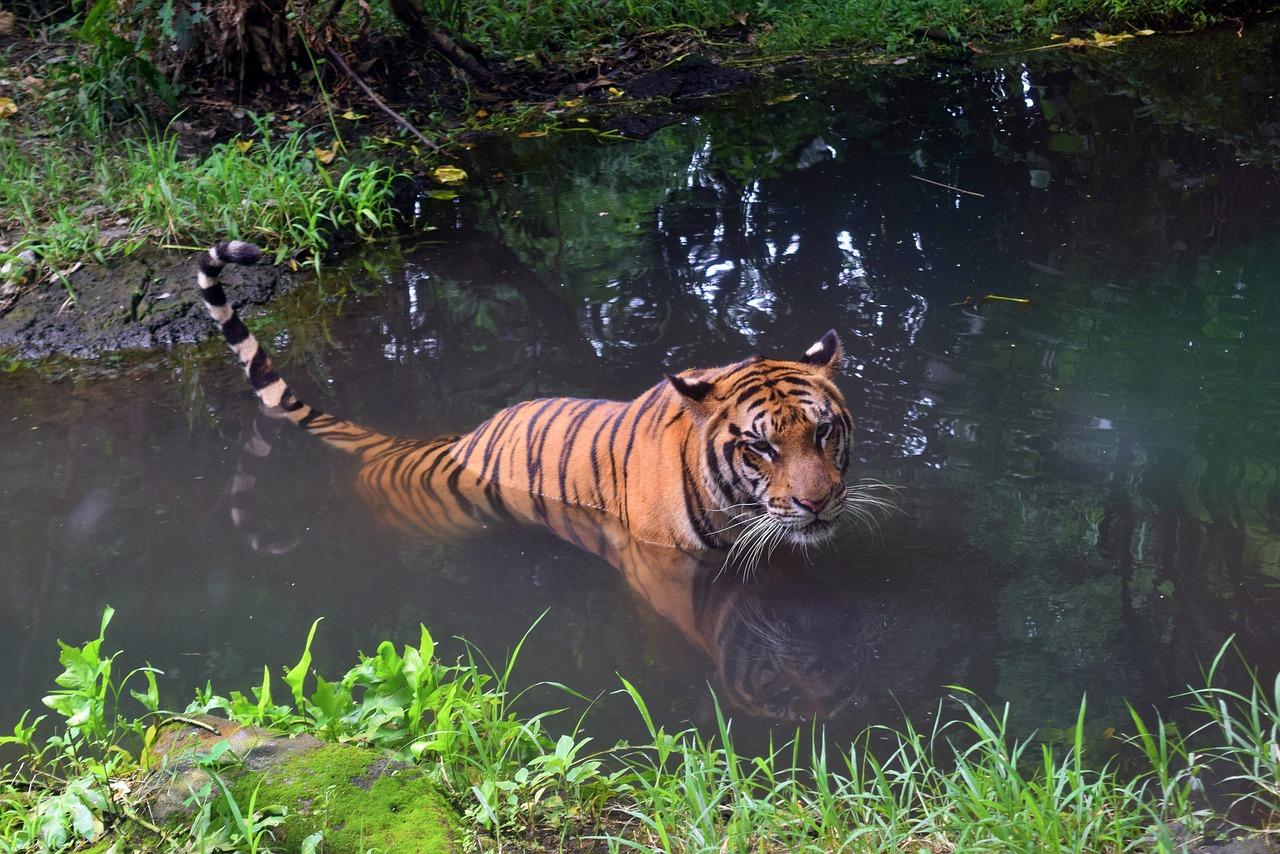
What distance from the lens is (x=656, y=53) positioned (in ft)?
32.9

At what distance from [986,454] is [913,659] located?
1.22 meters

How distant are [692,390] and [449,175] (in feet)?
14.3

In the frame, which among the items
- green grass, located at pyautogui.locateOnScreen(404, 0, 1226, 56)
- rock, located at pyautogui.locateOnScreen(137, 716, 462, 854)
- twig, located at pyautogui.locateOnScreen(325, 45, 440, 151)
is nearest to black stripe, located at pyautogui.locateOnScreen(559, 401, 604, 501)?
rock, located at pyautogui.locateOnScreen(137, 716, 462, 854)

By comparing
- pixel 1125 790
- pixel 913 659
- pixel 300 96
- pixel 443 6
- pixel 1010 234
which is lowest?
pixel 913 659

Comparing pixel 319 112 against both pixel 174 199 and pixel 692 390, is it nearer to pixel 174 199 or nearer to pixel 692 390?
pixel 174 199

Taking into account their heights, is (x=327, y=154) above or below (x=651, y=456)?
above

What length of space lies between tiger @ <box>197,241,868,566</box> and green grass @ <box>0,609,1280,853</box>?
1.02 meters

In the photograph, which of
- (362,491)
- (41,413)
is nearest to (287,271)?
(41,413)

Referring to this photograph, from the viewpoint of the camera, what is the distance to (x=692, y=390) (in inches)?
154

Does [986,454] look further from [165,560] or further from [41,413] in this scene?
A: [41,413]

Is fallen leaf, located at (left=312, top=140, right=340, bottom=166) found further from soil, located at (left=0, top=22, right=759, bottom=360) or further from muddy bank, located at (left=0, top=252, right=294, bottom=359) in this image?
muddy bank, located at (left=0, top=252, right=294, bottom=359)

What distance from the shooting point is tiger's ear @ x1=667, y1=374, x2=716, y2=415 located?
152 inches

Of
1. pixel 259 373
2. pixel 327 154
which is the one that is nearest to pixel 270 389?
pixel 259 373

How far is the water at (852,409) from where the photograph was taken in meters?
3.46
